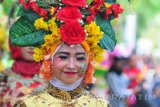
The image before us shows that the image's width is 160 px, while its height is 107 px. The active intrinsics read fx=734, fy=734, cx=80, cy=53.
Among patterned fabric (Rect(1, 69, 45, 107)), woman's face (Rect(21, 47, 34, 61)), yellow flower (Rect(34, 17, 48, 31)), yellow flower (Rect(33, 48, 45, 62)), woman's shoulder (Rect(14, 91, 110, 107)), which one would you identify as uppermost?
yellow flower (Rect(34, 17, 48, 31))

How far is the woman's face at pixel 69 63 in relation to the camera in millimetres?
6270

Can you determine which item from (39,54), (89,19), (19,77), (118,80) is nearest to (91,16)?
(89,19)

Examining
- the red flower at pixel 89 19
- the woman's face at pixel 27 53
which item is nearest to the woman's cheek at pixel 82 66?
the red flower at pixel 89 19

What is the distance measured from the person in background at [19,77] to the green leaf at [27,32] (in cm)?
176

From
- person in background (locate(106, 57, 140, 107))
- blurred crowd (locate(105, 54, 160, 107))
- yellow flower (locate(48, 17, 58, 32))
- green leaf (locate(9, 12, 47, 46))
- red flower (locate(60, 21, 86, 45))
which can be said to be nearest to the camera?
red flower (locate(60, 21, 86, 45))

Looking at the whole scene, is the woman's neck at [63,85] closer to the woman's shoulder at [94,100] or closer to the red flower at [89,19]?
the woman's shoulder at [94,100]

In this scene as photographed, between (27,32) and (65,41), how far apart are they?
408mm

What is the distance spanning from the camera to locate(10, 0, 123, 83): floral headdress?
6238 millimetres

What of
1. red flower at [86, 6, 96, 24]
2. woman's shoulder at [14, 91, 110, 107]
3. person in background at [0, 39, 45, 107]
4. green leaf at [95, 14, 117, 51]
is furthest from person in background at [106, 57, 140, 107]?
red flower at [86, 6, 96, 24]

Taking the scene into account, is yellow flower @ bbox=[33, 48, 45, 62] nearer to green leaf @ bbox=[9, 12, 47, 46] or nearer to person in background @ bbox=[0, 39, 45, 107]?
green leaf @ bbox=[9, 12, 47, 46]

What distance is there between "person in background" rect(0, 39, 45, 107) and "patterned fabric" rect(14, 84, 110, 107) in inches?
72.2

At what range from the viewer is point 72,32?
245 inches

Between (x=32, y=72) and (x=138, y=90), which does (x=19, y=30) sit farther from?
(x=138, y=90)

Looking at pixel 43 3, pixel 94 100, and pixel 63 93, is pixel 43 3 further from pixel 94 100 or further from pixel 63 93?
pixel 94 100
